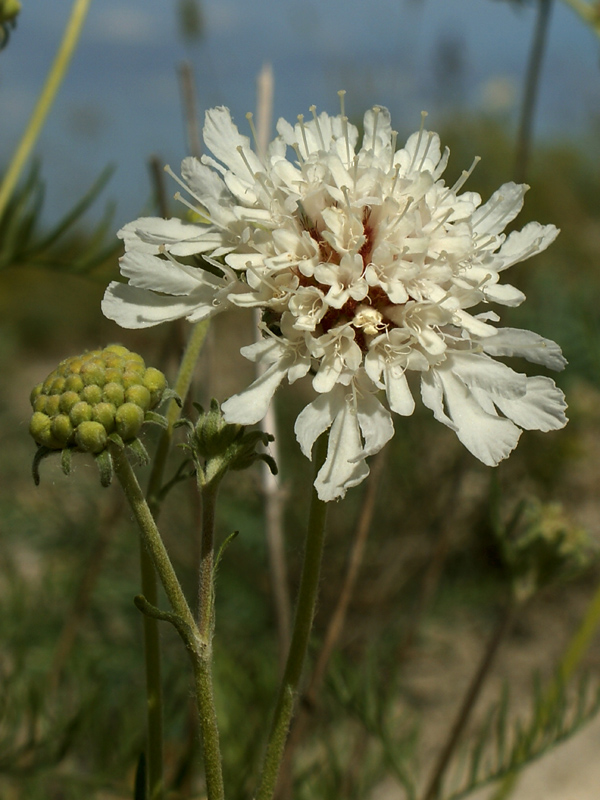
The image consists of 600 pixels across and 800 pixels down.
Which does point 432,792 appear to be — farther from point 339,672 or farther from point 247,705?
point 247,705

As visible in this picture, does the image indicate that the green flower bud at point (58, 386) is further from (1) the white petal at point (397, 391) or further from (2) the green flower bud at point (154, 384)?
(1) the white petal at point (397, 391)

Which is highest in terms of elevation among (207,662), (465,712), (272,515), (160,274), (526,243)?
(526,243)

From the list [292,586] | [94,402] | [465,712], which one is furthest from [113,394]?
[292,586]

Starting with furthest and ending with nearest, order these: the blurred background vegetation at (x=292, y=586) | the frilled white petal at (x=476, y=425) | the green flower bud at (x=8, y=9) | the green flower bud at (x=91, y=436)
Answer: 1. the blurred background vegetation at (x=292, y=586)
2. the green flower bud at (x=8, y=9)
3. the frilled white petal at (x=476, y=425)
4. the green flower bud at (x=91, y=436)

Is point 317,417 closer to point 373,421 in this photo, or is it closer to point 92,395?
point 373,421

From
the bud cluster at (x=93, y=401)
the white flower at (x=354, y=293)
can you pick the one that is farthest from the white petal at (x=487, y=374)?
the bud cluster at (x=93, y=401)

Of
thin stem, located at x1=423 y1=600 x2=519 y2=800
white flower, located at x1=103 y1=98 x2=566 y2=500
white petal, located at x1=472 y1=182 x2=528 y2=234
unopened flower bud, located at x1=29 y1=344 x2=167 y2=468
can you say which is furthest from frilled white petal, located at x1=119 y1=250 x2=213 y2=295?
thin stem, located at x1=423 y1=600 x2=519 y2=800
